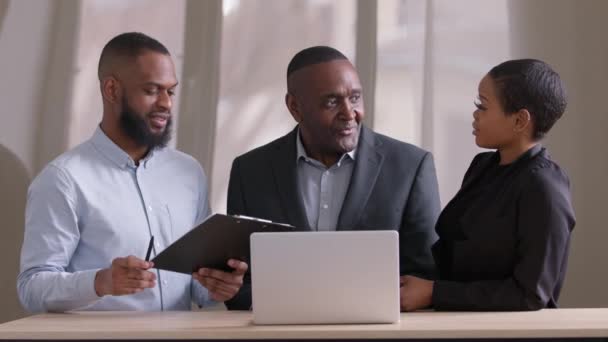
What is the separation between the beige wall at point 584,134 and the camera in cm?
343

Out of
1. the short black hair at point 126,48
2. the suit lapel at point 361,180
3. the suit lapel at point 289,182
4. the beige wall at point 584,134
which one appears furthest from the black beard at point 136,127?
the beige wall at point 584,134

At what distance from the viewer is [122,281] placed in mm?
2326

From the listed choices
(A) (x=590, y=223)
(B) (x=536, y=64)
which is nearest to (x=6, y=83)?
(B) (x=536, y=64)

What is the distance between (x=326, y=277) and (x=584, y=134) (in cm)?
177

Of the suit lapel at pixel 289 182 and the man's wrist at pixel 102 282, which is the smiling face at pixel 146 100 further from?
the man's wrist at pixel 102 282

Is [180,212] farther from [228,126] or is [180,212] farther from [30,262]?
[228,126]

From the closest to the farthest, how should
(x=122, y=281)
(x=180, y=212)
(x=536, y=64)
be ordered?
(x=122, y=281) < (x=536, y=64) < (x=180, y=212)

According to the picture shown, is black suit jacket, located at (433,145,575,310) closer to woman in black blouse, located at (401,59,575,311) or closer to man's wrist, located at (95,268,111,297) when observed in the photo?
woman in black blouse, located at (401,59,575,311)

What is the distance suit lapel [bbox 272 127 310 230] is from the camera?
2727 millimetres

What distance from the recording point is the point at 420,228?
8.96 ft

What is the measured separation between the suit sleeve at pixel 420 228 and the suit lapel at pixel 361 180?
132 mm

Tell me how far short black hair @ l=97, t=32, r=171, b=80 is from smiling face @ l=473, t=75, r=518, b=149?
102 cm

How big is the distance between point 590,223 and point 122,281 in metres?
1.93

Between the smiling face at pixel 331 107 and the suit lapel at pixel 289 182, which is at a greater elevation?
the smiling face at pixel 331 107
